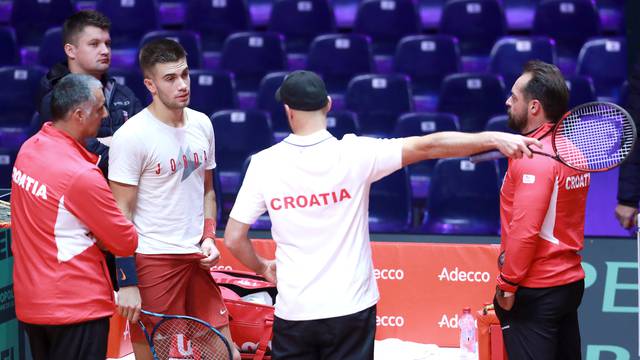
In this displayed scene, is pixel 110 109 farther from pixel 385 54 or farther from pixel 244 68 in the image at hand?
pixel 385 54

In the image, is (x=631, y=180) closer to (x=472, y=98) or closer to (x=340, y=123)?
(x=340, y=123)

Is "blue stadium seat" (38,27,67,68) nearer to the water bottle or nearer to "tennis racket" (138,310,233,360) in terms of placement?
the water bottle

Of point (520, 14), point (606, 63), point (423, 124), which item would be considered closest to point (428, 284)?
point (423, 124)

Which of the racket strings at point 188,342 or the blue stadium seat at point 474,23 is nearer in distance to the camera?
the racket strings at point 188,342

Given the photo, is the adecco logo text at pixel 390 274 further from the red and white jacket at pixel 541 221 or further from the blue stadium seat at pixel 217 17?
the blue stadium seat at pixel 217 17

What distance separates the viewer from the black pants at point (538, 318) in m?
4.85

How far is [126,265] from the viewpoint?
4789 mm

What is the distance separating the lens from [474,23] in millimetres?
9492

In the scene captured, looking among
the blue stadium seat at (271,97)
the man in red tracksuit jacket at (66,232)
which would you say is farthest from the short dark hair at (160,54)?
the blue stadium seat at (271,97)

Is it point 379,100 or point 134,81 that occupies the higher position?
point 134,81

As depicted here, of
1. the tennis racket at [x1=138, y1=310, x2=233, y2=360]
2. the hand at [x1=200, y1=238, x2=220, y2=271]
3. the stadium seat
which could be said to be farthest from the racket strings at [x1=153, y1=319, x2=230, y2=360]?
the stadium seat

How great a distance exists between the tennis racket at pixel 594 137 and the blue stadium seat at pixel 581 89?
3.76m

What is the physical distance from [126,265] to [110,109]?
1.14 m

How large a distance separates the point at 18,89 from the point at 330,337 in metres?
5.64
